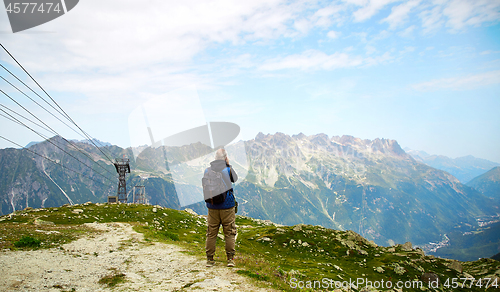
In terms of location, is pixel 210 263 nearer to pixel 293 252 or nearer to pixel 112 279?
pixel 112 279

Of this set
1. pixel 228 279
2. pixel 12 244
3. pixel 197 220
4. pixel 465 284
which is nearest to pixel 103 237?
pixel 12 244

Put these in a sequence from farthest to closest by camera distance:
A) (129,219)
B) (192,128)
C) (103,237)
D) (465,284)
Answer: (129,219) < (192,128) < (465,284) < (103,237)

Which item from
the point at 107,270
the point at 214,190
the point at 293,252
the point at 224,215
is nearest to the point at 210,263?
the point at 224,215

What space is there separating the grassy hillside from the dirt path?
1.22 metres

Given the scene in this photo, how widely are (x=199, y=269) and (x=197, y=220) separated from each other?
28.1m

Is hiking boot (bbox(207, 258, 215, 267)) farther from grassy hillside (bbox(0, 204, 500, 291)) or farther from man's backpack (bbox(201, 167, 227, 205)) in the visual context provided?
man's backpack (bbox(201, 167, 227, 205))

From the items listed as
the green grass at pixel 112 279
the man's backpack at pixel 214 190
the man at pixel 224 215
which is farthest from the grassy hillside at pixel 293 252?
the green grass at pixel 112 279

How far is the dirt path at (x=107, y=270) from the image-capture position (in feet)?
29.9

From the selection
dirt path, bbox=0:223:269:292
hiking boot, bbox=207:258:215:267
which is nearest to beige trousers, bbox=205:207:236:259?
hiking boot, bbox=207:258:215:267

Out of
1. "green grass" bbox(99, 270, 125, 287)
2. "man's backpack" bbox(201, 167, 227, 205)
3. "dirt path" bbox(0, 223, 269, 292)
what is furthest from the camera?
"man's backpack" bbox(201, 167, 227, 205)

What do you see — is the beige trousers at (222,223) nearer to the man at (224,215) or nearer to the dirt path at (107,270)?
the man at (224,215)

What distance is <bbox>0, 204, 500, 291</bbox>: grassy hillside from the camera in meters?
14.1

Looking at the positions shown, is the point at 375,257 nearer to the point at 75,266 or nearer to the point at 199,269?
the point at 199,269

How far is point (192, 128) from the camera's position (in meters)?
24.7
